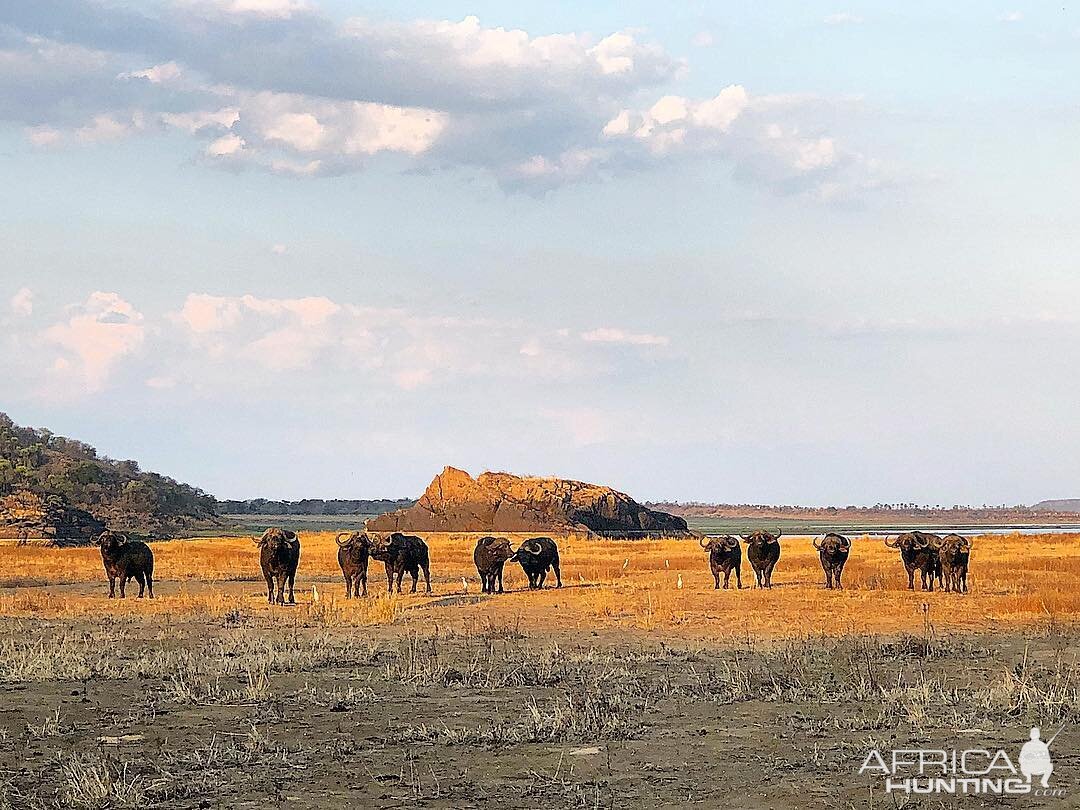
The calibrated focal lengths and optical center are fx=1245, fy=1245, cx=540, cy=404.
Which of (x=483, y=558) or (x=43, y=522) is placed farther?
(x=43, y=522)

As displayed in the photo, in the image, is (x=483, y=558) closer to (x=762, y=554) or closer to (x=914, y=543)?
(x=762, y=554)

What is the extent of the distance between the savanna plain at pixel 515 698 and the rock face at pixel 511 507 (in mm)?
49716

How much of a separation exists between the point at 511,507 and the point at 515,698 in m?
62.8

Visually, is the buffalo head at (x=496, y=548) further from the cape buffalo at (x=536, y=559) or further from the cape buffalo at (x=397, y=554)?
the cape buffalo at (x=397, y=554)

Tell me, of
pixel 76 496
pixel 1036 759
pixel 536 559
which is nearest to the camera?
pixel 1036 759

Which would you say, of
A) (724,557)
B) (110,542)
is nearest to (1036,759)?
(724,557)

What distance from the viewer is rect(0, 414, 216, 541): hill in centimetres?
5938

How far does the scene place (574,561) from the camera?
44.2m

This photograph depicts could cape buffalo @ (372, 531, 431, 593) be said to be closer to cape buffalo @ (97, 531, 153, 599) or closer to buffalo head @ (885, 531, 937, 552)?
cape buffalo @ (97, 531, 153, 599)

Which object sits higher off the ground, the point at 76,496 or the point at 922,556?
the point at 76,496

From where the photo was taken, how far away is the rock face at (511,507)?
2968 inches

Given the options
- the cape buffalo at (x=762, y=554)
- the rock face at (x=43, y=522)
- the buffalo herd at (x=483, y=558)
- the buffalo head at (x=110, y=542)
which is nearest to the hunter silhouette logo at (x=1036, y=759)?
the buffalo herd at (x=483, y=558)

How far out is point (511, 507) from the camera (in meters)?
75.8

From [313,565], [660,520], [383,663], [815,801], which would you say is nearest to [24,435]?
[660,520]
